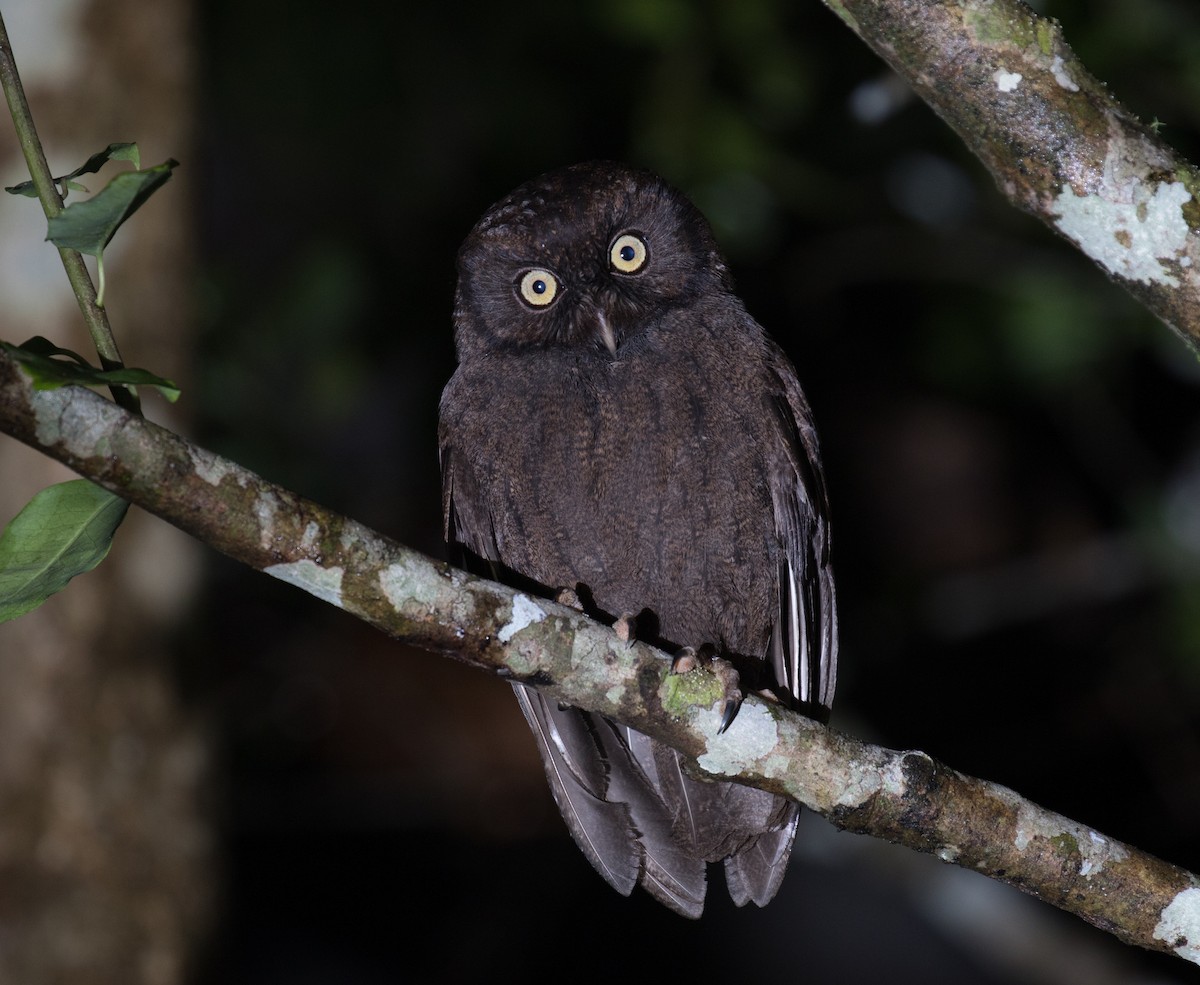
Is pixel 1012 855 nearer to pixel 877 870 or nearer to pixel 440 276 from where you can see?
pixel 877 870

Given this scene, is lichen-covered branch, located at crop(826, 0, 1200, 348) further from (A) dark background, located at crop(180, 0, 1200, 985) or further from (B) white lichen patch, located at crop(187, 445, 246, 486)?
(A) dark background, located at crop(180, 0, 1200, 985)

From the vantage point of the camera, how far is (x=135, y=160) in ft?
7.47

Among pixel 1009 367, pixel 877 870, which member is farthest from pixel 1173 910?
pixel 1009 367

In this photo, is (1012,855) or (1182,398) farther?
(1182,398)

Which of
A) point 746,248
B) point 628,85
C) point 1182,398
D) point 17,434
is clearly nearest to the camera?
point 17,434

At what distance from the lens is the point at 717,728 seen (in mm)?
2871

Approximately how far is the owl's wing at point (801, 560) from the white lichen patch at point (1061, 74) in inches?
56.6

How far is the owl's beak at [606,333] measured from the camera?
147 inches

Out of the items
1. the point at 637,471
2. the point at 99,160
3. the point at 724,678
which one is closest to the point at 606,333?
the point at 637,471

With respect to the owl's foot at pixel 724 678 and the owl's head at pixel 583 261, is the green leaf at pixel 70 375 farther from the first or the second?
the owl's head at pixel 583 261

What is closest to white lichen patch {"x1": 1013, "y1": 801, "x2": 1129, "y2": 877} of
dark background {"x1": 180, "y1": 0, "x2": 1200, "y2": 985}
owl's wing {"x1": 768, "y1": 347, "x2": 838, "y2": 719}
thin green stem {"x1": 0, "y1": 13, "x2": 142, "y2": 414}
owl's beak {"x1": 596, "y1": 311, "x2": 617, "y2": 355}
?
owl's wing {"x1": 768, "y1": 347, "x2": 838, "y2": 719}

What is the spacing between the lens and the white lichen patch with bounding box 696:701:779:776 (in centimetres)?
288

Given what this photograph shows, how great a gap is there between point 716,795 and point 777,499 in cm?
94

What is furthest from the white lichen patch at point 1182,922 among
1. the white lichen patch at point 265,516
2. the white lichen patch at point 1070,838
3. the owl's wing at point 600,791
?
the white lichen patch at point 265,516
